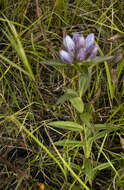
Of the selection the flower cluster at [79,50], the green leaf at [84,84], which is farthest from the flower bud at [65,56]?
the green leaf at [84,84]

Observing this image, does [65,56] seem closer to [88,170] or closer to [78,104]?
[78,104]

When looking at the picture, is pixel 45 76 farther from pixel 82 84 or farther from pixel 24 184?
pixel 24 184

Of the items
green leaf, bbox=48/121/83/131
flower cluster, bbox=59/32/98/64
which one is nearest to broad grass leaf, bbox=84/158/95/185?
green leaf, bbox=48/121/83/131

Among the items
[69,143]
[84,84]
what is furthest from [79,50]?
[69,143]

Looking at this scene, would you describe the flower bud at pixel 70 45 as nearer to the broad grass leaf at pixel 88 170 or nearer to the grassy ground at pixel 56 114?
the grassy ground at pixel 56 114

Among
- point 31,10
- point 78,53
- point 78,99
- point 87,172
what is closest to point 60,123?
point 78,99

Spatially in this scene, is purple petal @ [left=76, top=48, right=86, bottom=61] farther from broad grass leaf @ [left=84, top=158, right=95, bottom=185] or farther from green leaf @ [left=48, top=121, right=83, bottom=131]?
broad grass leaf @ [left=84, top=158, right=95, bottom=185]
